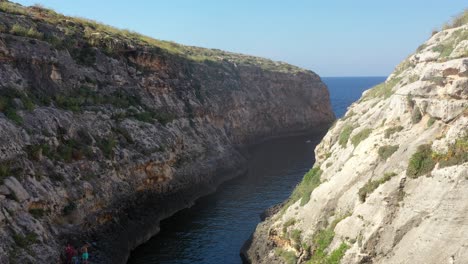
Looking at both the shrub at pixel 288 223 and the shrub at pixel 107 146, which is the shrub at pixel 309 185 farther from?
the shrub at pixel 107 146

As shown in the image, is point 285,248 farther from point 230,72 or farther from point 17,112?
point 230,72

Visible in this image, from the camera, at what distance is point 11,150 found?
1303 inches

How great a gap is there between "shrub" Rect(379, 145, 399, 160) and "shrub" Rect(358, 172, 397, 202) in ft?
6.18

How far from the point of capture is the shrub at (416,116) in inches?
1067

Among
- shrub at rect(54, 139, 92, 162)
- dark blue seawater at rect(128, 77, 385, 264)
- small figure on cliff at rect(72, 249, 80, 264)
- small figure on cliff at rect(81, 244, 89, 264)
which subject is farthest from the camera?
shrub at rect(54, 139, 92, 162)

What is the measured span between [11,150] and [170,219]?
751 inches

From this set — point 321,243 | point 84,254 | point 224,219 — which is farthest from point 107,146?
point 321,243

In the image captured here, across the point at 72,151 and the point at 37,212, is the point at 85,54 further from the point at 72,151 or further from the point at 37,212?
the point at 37,212

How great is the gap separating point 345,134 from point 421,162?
12499mm

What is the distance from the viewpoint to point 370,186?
86.3ft

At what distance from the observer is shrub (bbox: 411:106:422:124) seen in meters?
27.1

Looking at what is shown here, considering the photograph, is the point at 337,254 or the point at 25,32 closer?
the point at 337,254

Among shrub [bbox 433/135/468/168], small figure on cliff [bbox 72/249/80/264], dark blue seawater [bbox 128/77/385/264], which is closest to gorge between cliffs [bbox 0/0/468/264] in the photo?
shrub [bbox 433/135/468/168]

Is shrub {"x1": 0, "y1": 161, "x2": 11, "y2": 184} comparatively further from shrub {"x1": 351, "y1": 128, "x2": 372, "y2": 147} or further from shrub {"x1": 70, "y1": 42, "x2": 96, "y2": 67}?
shrub {"x1": 351, "y1": 128, "x2": 372, "y2": 147}
